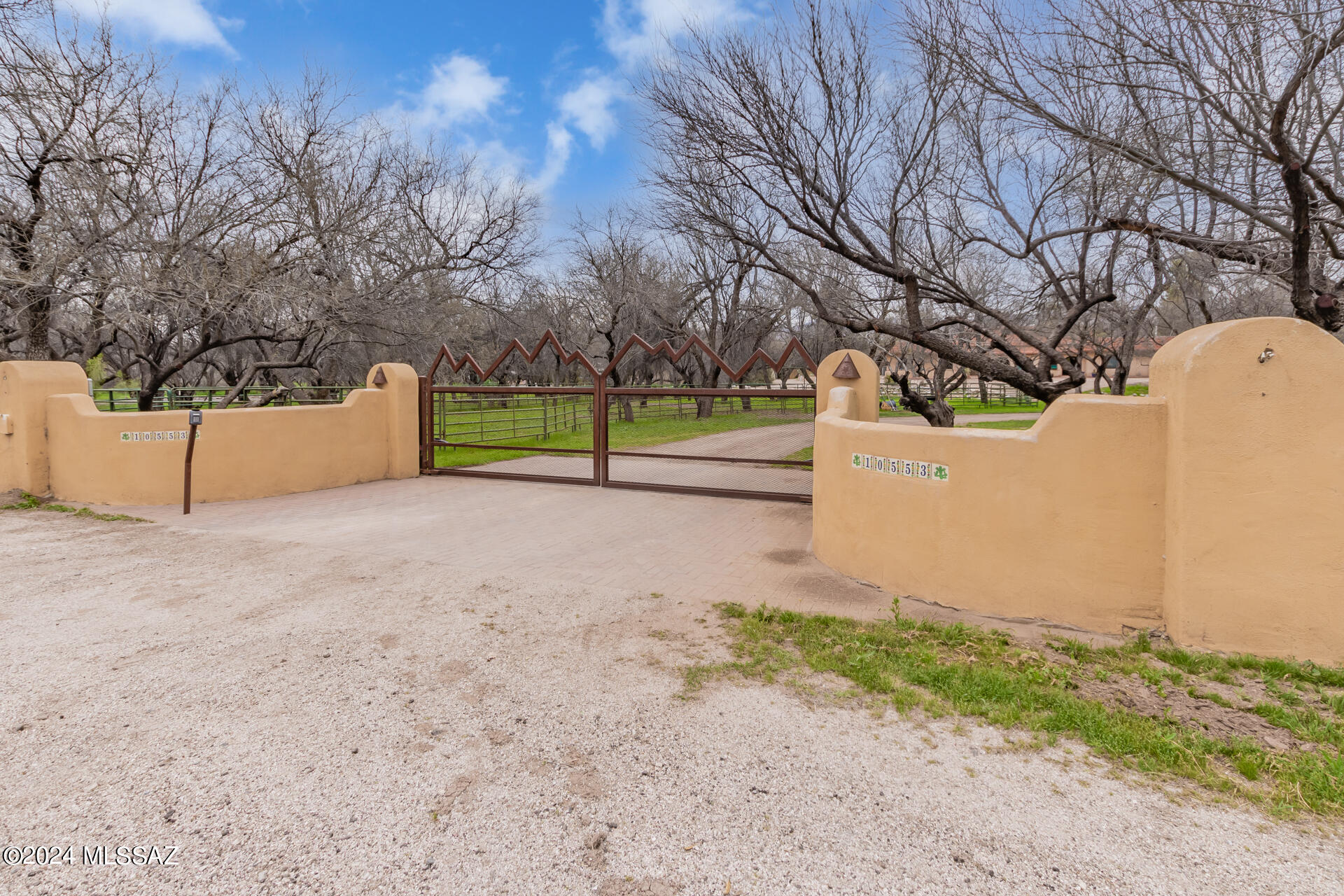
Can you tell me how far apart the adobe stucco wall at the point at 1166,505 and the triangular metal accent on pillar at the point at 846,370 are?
2.99 m

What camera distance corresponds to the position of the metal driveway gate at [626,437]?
Answer: 10.7 meters

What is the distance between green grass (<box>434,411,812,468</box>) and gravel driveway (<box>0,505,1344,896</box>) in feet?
27.0

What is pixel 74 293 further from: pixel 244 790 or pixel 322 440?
pixel 244 790

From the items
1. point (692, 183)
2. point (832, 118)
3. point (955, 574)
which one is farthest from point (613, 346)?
point (955, 574)

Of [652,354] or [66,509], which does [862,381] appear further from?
[66,509]

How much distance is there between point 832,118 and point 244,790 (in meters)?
10.2

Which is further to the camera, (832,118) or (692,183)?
(692,183)

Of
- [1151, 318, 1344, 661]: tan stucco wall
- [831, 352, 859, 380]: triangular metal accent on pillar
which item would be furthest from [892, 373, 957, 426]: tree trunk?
[1151, 318, 1344, 661]: tan stucco wall

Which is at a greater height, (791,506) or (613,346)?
(613,346)

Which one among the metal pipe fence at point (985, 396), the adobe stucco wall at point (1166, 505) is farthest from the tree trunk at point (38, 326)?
the metal pipe fence at point (985, 396)

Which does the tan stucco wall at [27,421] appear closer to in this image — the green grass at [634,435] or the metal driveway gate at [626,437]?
the metal driveway gate at [626,437]

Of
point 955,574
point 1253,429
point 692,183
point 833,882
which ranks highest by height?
point 692,183

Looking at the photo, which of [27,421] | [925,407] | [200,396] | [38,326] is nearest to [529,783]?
[925,407]

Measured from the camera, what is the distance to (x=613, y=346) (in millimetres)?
28625
